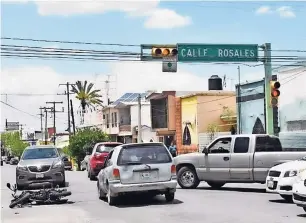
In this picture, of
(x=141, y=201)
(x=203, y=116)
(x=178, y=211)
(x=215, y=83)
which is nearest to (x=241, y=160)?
(x=141, y=201)

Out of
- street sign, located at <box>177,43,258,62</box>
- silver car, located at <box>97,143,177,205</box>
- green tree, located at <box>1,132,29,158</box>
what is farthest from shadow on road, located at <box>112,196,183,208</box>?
green tree, located at <box>1,132,29,158</box>

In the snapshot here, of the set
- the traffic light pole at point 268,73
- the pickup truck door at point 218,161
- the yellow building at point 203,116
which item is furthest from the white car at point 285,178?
A: the yellow building at point 203,116

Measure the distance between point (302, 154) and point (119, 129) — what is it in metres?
51.8

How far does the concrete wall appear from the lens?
34553 mm

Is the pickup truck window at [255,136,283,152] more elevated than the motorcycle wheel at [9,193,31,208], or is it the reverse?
the pickup truck window at [255,136,283,152]

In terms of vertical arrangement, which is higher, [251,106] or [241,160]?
[251,106]

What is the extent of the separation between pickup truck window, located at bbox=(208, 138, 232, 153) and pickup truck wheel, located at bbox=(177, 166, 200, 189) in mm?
1018

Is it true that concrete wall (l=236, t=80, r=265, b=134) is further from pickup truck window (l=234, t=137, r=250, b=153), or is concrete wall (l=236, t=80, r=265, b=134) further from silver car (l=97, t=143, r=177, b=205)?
silver car (l=97, t=143, r=177, b=205)

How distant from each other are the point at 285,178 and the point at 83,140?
45.9 m

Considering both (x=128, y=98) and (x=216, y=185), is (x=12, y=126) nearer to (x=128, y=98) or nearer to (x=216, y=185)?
(x=128, y=98)

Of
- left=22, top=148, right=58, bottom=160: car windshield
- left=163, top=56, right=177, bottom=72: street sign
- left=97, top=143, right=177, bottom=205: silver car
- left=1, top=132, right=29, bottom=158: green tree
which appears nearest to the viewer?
left=97, top=143, right=177, bottom=205: silver car

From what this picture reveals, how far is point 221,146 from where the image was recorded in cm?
1903

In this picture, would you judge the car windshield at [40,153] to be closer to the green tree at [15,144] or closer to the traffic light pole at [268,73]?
the traffic light pole at [268,73]

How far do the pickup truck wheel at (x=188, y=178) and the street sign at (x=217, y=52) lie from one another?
24.8 feet
